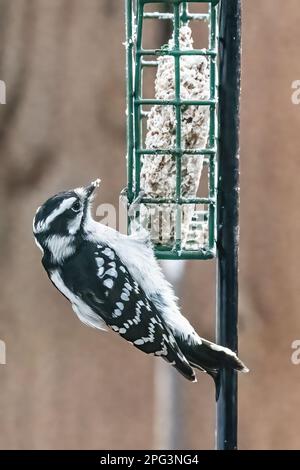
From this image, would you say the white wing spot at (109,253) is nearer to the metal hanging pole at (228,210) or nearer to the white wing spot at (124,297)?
the white wing spot at (124,297)

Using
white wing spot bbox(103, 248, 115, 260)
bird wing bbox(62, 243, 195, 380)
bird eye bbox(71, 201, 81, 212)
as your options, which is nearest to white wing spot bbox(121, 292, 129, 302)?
bird wing bbox(62, 243, 195, 380)

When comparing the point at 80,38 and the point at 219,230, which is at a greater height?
the point at 80,38

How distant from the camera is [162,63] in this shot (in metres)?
1.82

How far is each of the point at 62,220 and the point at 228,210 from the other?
0.38 metres

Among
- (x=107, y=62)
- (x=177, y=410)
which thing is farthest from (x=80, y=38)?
(x=177, y=410)

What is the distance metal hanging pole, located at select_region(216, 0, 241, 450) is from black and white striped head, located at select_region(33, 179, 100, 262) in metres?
0.29

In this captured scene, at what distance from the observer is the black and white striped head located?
69.1 inches

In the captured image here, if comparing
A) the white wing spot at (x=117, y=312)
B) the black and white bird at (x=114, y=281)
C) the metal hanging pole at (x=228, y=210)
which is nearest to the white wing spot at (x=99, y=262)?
the black and white bird at (x=114, y=281)

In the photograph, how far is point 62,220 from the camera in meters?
1.78

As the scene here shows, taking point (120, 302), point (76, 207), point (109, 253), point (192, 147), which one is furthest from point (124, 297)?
point (192, 147)

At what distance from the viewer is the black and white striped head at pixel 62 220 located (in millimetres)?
1754

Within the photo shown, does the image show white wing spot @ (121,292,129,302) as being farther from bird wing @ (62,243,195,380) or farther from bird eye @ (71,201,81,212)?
bird eye @ (71,201,81,212)

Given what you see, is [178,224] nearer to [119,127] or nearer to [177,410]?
[119,127]

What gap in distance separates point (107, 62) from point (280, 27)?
49cm
